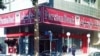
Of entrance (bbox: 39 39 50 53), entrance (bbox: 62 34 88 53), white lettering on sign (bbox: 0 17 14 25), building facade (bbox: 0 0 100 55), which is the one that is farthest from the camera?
entrance (bbox: 62 34 88 53)

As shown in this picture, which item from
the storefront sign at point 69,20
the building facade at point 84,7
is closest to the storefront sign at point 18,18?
the storefront sign at point 69,20

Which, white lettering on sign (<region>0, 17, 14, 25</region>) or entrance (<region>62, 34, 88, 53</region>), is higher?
white lettering on sign (<region>0, 17, 14, 25</region>)

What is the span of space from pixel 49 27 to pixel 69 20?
2.55 meters

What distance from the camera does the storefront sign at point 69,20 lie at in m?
29.7

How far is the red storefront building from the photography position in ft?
99.3

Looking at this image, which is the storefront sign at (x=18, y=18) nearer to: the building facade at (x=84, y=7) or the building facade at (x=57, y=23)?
the building facade at (x=57, y=23)

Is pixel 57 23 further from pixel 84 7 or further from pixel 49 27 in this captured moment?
pixel 84 7

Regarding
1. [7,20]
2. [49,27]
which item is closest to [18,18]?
[7,20]

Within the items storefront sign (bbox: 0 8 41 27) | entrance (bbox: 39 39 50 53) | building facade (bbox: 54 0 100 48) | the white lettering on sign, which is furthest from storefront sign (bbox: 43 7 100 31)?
the white lettering on sign

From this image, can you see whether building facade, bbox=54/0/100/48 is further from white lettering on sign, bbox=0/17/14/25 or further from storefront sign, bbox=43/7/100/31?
white lettering on sign, bbox=0/17/14/25

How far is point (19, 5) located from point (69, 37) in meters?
7.96

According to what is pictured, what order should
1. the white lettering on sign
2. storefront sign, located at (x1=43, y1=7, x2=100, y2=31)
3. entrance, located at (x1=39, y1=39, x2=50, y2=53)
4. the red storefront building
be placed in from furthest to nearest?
1. entrance, located at (x1=39, y1=39, x2=50, y2=53)
2. the white lettering on sign
3. the red storefront building
4. storefront sign, located at (x1=43, y1=7, x2=100, y2=31)

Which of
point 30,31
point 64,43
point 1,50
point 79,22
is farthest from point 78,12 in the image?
point 1,50

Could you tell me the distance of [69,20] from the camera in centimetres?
3266
